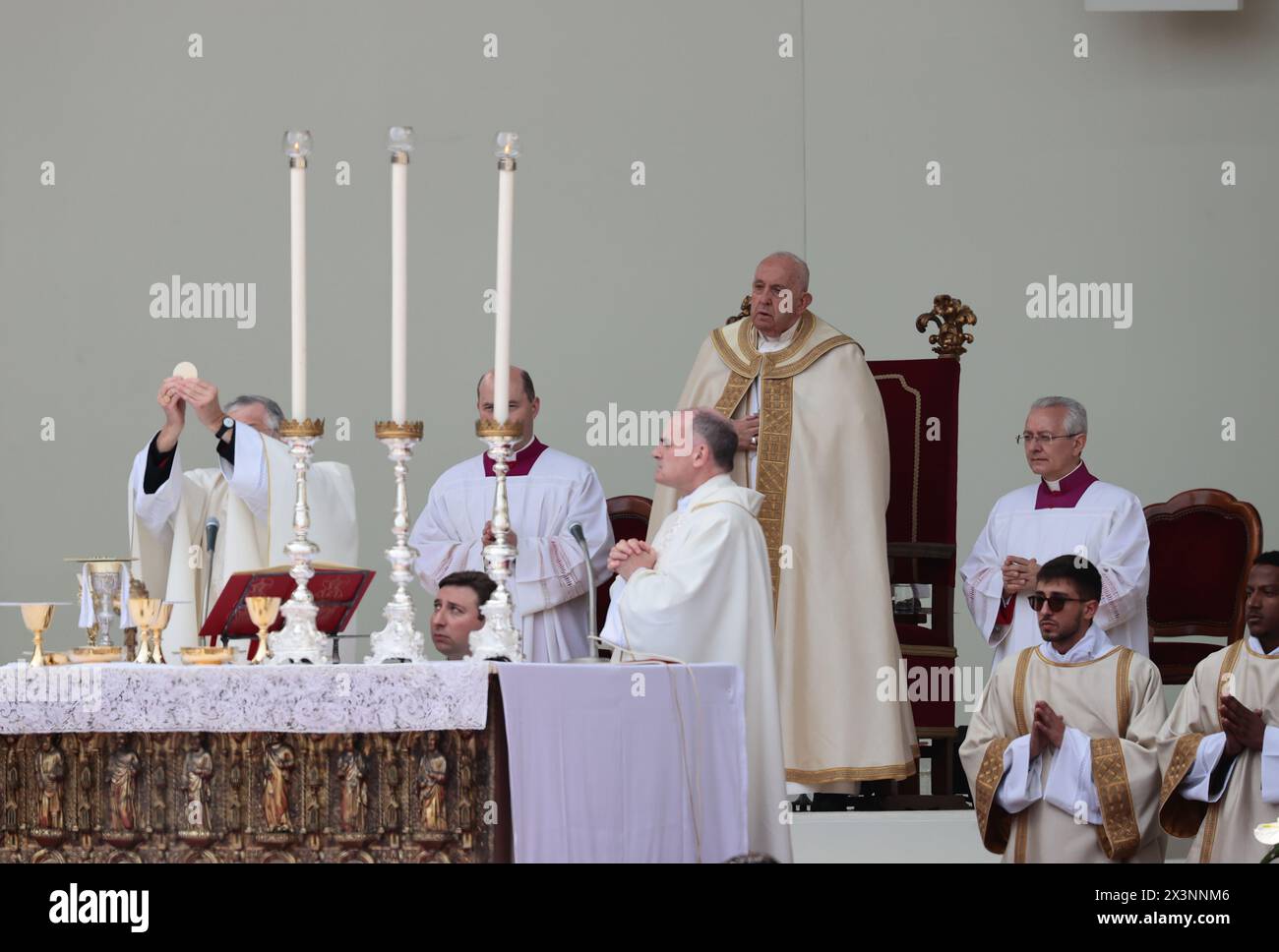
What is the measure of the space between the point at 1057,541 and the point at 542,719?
133 inches

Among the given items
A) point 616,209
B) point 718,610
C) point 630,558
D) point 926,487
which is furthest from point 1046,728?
point 616,209

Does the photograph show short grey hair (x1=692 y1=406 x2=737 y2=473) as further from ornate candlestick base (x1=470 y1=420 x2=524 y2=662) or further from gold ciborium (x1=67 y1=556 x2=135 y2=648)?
gold ciborium (x1=67 y1=556 x2=135 y2=648)

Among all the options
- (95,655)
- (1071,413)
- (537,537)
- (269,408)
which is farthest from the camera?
(1071,413)

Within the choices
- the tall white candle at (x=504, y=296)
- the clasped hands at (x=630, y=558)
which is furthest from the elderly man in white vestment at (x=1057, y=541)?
the tall white candle at (x=504, y=296)

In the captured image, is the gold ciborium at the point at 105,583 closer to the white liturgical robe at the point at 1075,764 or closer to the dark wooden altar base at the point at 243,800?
the dark wooden altar base at the point at 243,800

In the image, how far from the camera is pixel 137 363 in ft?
32.8

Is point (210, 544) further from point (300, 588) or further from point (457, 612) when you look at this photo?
point (300, 588)

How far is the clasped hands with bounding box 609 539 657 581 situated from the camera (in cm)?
521

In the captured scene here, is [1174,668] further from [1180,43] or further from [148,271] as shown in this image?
[148,271]

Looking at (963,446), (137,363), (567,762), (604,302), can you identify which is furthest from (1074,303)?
(567,762)

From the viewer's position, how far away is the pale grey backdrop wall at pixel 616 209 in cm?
1000

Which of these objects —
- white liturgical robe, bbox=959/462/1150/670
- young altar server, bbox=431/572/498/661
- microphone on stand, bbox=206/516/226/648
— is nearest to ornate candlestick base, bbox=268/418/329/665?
young altar server, bbox=431/572/498/661

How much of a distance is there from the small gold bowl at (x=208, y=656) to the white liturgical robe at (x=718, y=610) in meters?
1.01

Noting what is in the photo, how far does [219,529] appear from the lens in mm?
6098
